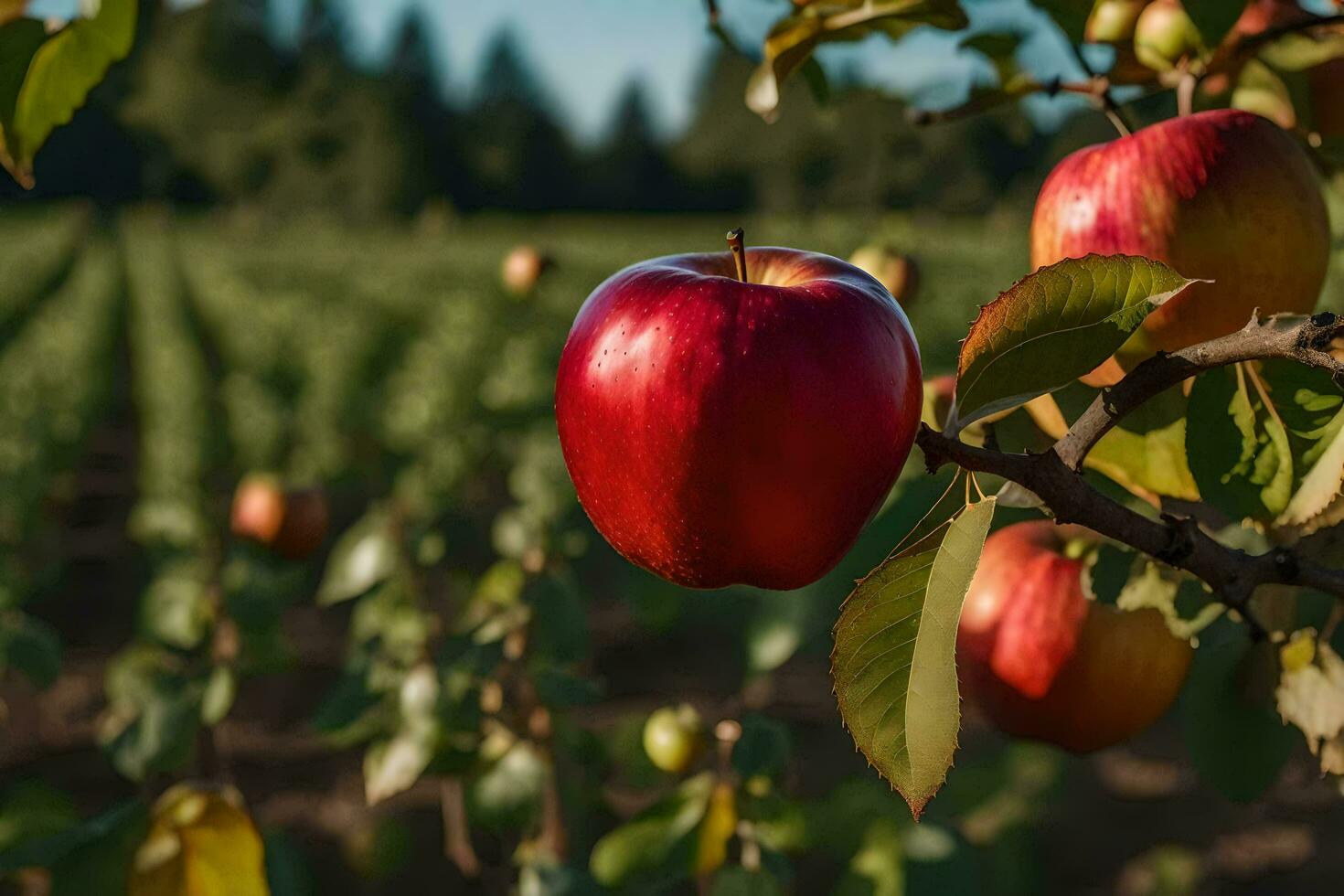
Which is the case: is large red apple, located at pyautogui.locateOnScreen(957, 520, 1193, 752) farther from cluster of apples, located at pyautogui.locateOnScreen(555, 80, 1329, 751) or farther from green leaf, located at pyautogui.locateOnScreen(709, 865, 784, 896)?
green leaf, located at pyautogui.locateOnScreen(709, 865, 784, 896)

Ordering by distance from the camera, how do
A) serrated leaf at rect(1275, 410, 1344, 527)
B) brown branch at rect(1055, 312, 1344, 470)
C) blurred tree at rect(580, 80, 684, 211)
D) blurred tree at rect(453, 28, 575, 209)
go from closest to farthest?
brown branch at rect(1055, 312, 1344, 470)
serrated leaf at rect(1275, 410, 1344, 527)
blurred tree at rect(453, 28, 575, 209)
blurred tree at rect(580, 80, 684, 211)

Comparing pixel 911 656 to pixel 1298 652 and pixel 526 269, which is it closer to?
pixel 1298 652

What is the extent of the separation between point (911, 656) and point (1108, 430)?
15cm

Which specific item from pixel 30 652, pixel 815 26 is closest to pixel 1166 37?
pixel 815 26

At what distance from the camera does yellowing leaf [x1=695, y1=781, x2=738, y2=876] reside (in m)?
1.33

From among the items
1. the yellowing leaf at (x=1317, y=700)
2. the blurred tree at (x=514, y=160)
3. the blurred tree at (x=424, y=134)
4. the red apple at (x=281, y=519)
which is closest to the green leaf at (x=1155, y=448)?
the yellowing leaf at (x=1317, y=700)

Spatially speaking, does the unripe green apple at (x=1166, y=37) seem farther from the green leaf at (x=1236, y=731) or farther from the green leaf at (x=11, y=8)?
the green leaf at (x=11, y=8)

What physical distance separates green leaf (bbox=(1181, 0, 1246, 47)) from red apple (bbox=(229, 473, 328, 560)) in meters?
2.58

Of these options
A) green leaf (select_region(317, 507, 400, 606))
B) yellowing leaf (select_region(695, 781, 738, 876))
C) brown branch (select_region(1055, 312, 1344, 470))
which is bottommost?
green leaf (select_region(317, 507, 400, 606))

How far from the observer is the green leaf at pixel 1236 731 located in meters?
0.87

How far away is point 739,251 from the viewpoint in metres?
0.65

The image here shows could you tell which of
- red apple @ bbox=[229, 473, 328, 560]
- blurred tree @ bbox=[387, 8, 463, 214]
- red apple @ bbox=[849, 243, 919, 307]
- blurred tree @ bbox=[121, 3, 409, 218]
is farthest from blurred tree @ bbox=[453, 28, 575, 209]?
red apple @ bbox=[849, 243, 919, 307]

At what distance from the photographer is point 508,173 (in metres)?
52.8

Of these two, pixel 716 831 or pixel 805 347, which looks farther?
pixel 716 831
